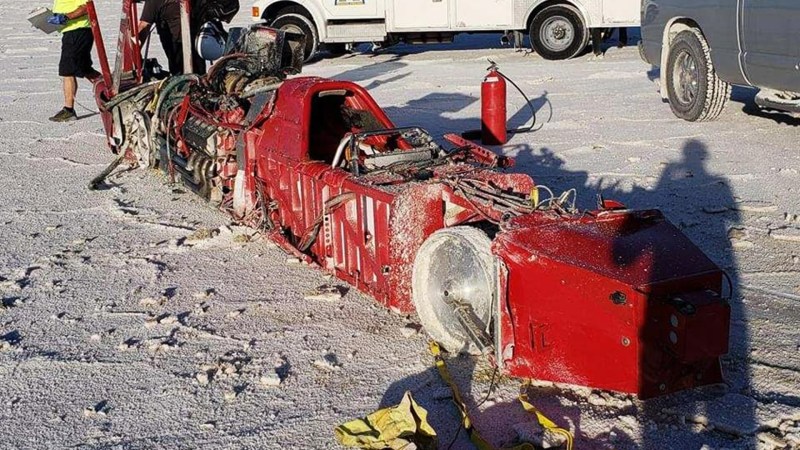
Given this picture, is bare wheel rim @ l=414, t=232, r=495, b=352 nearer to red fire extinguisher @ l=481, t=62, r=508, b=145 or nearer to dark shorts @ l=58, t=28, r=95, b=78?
red fire extinguisher @ l=481, t=62, r=508, b=145

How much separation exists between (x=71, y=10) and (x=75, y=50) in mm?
471

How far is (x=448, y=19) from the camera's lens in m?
16.3

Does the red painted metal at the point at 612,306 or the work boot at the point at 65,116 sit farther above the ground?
the work boot at the point at 65,116

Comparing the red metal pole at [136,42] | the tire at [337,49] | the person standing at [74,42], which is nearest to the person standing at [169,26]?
the red metal pole at [136,42]

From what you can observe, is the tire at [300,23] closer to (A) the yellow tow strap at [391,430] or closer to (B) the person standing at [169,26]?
(B) the person standing at [169,26]

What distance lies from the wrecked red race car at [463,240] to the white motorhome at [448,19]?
29.9 feet

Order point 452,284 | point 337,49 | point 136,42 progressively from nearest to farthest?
1. point 452,284
2. point 136,42
3. point 337,49

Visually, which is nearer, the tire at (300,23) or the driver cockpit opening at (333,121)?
the driver cockpit opening at (333,121)

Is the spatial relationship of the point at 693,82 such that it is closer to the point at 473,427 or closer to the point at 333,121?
the point at 333,121

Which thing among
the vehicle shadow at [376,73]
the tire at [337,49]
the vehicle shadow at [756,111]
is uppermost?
the tire at [337,49]

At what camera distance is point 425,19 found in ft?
53.7

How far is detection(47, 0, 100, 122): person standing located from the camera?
10.9 m

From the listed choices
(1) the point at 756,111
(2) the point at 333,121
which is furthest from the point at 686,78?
(2) the point at 333,121

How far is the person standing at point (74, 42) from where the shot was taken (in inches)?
430
